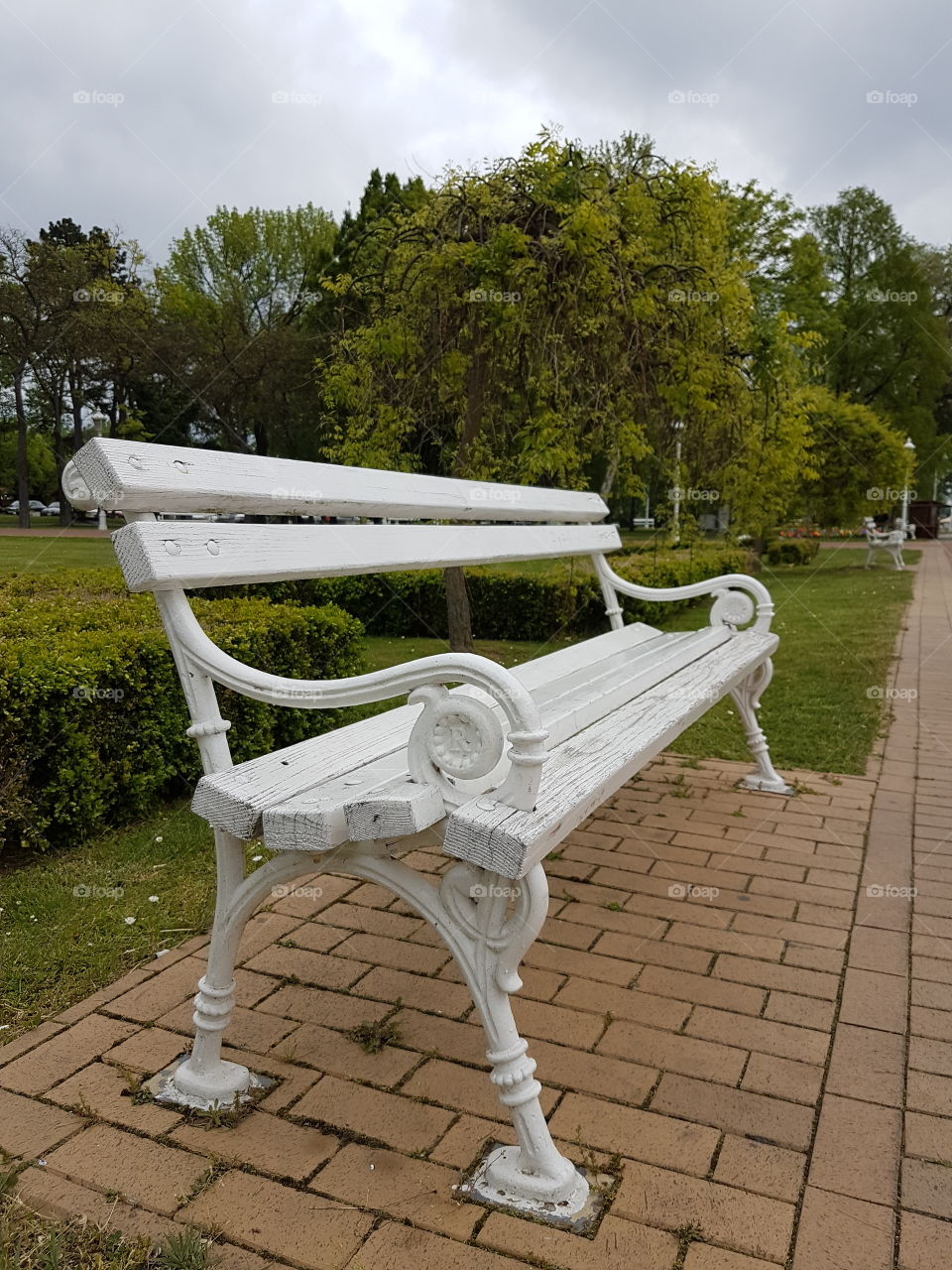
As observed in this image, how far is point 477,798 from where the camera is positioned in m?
1.64

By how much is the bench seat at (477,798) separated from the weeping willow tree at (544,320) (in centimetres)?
383

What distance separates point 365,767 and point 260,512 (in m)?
0.62

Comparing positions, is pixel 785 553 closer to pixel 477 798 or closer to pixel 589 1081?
pixel 589 1081

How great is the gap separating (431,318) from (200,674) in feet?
17.4

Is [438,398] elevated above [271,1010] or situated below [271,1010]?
above

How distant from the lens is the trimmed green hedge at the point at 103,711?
3.04m

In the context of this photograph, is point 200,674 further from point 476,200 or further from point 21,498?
point 21,498

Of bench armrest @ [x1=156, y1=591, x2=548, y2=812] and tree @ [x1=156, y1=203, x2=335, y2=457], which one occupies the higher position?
tree @ [x1=156, y1=203, x2=335, y2=457]

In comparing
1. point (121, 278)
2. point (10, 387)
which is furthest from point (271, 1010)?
point (121, 278)

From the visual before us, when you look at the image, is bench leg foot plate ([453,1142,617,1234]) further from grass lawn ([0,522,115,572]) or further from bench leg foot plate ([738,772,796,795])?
grass lawn ([0,522,115,572])

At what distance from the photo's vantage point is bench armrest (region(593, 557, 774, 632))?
3.91 metres

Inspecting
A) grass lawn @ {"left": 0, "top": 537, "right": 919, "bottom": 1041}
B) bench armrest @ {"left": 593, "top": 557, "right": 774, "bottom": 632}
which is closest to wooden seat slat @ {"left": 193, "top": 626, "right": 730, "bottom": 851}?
grass lawn @ {"left": 0, "top": 537, "right": 919, "bottom": 1041}

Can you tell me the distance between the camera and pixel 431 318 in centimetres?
662

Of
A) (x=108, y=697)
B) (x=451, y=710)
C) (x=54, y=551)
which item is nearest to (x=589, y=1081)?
(x=451, y=710)
